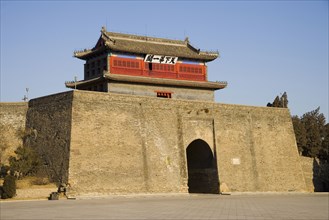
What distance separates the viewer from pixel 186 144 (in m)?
33.1

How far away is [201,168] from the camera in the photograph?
35.6 meters

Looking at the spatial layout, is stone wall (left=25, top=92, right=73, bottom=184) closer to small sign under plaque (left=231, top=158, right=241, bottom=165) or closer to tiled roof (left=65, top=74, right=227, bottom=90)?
tiled roof (left=65, top=74, right=227, bottom=90)

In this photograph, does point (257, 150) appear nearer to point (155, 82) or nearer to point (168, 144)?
point (168, 144)

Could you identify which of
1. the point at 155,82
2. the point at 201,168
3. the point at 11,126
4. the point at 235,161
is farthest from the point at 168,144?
the point at 11,126

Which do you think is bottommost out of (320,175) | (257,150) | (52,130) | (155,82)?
(320,175)

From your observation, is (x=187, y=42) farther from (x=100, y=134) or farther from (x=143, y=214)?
(x=143, y=214)

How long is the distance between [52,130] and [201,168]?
11.1 metres

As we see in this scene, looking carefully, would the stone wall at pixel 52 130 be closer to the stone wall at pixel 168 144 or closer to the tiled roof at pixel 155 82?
the stone wall at pixel 168 144

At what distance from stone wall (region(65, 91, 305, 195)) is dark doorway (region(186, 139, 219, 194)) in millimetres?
554

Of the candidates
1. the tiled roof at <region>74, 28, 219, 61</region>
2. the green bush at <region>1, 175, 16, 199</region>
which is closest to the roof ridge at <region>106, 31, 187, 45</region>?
the tiled roof at <region>74, 28, 219, 61</region>

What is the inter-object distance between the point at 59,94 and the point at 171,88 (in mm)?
12346

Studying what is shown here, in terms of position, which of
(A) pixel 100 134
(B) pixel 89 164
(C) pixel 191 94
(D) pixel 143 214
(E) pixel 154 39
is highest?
(E) pixel 154 39

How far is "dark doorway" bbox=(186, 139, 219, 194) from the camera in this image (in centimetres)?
3450

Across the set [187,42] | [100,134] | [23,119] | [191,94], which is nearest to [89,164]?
[100,134]
